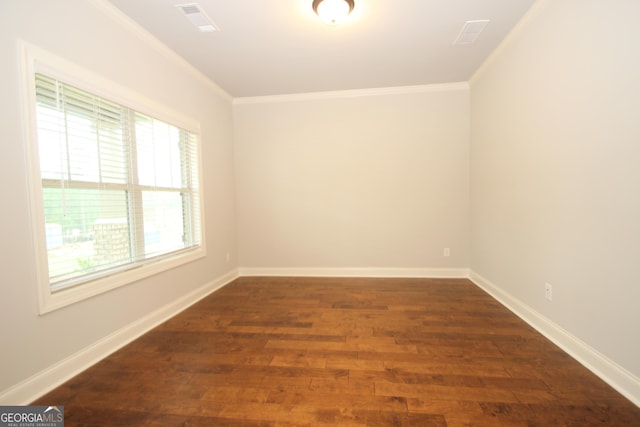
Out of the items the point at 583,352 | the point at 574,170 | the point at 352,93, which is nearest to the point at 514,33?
the point at 574,170

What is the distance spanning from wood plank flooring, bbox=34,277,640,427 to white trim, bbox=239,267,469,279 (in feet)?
3.63

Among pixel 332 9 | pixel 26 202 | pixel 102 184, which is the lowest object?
pixel 26 202

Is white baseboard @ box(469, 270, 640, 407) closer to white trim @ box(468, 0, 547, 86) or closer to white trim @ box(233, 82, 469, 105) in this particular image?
white trim @ box(468, 0, 547, 86)

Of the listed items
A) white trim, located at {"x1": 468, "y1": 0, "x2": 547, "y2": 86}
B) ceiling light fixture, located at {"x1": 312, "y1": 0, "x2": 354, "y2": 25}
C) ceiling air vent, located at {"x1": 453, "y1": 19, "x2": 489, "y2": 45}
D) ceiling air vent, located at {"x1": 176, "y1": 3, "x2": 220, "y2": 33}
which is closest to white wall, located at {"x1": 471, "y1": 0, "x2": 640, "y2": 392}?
white trim, located at {"x1": 468, "y1": 0, "x2": 547, "y2": 86}

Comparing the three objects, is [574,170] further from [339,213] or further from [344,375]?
[339,213]

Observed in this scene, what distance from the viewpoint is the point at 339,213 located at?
4.18m

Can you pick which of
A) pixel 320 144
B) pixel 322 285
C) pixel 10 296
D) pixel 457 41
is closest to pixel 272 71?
pixel 320 144

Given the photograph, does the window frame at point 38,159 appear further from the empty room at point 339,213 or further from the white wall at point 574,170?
the white wall at point 574,170

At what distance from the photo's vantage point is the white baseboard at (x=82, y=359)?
61.4 inches

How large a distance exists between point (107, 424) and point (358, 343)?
163 centimetres

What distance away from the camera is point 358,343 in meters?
2.20

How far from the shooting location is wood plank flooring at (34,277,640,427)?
1460 millimetres

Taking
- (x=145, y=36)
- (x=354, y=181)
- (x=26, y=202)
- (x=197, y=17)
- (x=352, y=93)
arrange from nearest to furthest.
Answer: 1. (x=26, y=202)
2. (x=197, y=17)
3. (x=145, y=36)
4. (x=352, y=93)
5. (x=354, y=181)

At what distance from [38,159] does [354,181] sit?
3340mm
